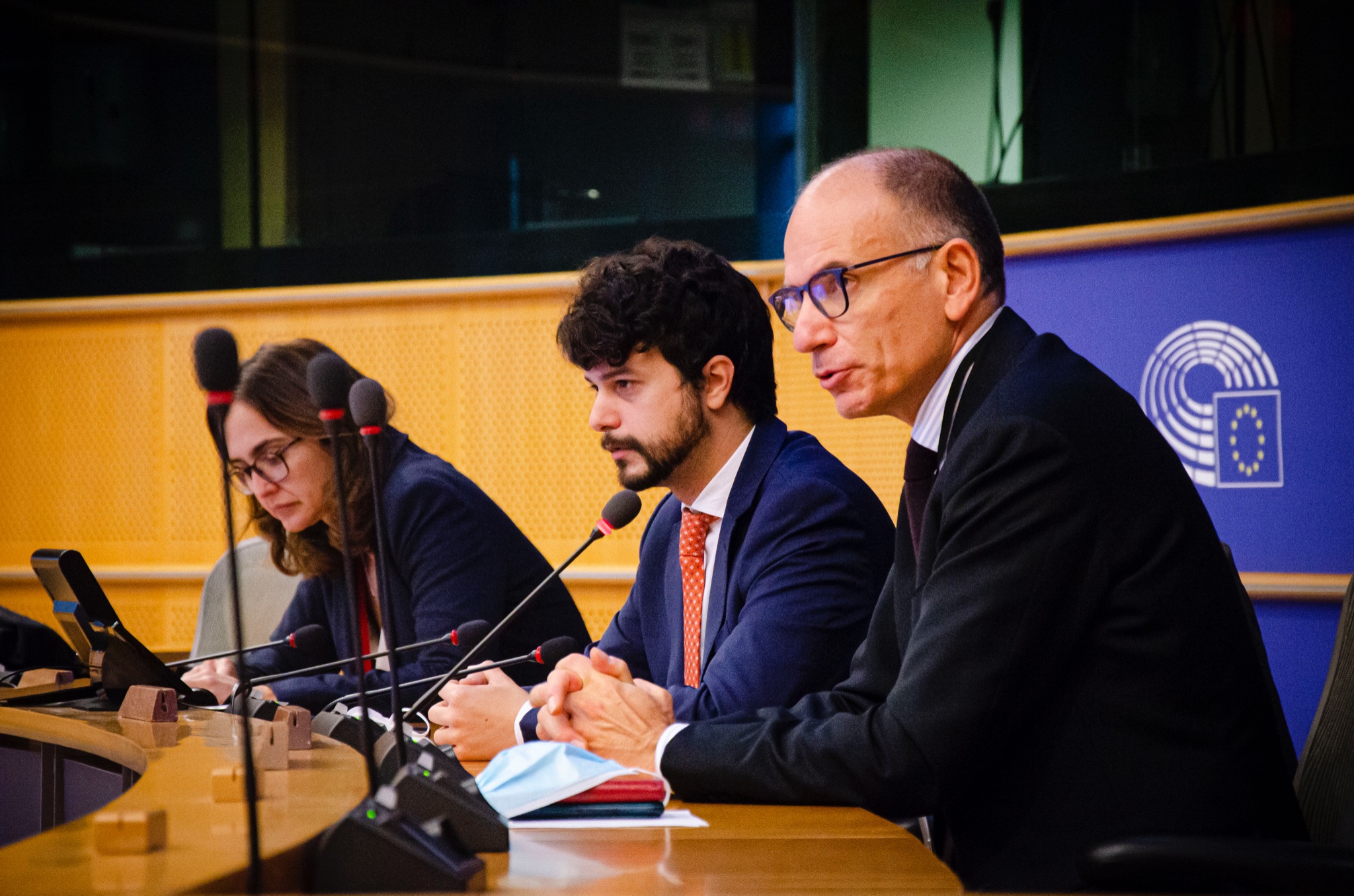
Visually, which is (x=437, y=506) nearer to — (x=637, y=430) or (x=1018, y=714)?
(x=637, y=430)

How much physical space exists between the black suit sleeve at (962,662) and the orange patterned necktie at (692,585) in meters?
0.69

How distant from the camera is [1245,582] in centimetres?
273

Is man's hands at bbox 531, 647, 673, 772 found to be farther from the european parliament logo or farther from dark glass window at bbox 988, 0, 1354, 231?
dark glass window at bbox 988, 0, 1354, 231

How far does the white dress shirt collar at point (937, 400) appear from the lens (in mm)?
1511

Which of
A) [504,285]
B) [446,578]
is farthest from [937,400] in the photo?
[504,285]

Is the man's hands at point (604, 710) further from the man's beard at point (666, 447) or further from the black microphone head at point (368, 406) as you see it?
the man's beard at point (666, 447)

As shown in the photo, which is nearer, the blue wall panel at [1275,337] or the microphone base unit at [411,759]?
the microphone base unit at [411,759]

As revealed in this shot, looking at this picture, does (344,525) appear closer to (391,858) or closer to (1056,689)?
(391,858)

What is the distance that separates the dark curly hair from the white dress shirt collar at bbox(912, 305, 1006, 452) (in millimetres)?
645

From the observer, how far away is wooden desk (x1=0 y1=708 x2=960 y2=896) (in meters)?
0.87

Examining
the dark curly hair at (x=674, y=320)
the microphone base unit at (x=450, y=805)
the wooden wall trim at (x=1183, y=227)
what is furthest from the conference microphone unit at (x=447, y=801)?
the wooden wall trim at (x=1183, y=227)

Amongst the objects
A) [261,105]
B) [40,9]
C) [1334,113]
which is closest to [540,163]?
[261,105]

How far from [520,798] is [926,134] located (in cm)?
320

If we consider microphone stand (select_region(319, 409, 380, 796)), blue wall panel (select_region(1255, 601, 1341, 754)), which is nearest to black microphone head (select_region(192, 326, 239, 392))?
microphone stand (select_region(319, 409, 380, 796))
